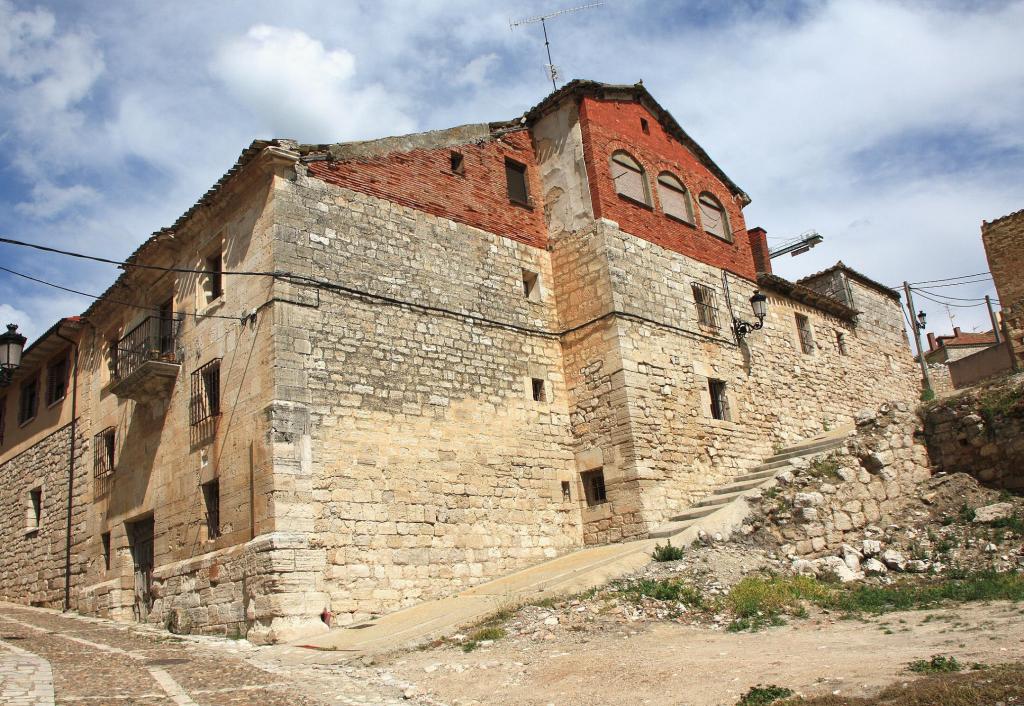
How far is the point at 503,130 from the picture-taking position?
17281mm

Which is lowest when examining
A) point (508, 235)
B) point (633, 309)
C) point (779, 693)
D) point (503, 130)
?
point (779, 693)

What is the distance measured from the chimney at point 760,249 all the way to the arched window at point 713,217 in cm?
269

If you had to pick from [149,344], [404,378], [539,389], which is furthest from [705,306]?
[149,344]

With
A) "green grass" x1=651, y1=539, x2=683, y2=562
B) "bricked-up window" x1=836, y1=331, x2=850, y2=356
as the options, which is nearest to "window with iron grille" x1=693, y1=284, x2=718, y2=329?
"bricked-up window" x1=836, y1=331, x2=850, y2=356

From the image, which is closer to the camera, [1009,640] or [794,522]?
[1009,640]

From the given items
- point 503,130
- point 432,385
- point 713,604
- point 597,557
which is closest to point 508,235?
point 503,130

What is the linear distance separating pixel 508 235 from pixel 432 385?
3928 millimetres

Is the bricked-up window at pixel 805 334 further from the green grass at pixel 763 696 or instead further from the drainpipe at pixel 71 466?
the drainpipe at pixel 71 466

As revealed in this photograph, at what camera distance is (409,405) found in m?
13.7

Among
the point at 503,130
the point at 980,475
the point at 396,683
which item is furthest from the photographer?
the point at 503,130

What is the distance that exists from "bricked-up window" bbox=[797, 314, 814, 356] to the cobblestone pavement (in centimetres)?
1525

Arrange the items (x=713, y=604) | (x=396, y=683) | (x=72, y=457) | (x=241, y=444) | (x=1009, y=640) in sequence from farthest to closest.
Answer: (x=72, y=457)
(x=241, y=444)
(x=713, y=604)
(x=396, y=683)
(x=1009, y=640)

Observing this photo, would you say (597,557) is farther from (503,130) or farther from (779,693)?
(503,130)

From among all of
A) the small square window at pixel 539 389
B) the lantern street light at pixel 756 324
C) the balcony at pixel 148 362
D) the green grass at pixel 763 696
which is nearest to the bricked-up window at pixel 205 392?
the balcony at pixel 148 362
